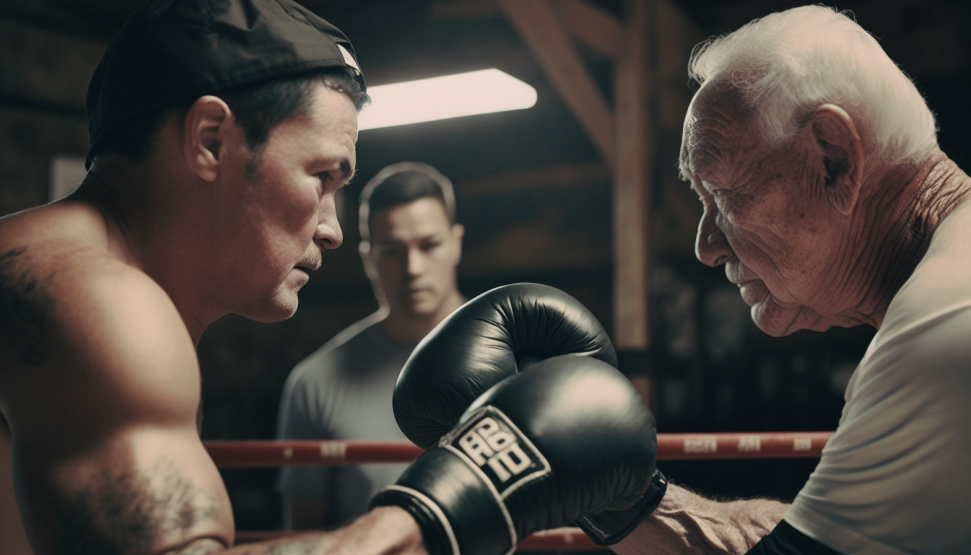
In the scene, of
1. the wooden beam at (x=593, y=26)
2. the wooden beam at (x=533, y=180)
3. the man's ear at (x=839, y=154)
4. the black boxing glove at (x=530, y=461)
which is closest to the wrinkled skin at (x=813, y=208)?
the man's ear at (x=839, y=154)

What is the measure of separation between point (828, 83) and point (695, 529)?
2.50 feet

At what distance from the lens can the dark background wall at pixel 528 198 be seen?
3.70 m

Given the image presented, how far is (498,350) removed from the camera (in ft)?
4.00

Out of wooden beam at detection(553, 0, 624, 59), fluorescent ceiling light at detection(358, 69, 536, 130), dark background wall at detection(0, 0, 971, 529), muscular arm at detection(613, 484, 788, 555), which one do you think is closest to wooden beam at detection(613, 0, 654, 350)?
wooden beam at detection(553, 0, 624, 59)

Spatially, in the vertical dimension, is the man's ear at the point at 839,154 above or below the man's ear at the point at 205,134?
below

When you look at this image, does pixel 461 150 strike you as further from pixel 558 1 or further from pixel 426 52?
pixel 558 1

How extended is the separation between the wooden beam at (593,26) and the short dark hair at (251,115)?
2.53 metres

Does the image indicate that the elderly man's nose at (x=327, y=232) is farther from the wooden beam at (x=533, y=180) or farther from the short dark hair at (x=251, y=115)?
the wooden beam at (x=533, y=180)

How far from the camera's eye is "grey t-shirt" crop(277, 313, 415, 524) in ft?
8.87

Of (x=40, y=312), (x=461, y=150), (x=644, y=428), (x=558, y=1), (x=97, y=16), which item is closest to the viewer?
(x=40, y=312)

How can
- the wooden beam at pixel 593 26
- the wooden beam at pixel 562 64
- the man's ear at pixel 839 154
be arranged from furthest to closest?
the wooden beam at pixel 593 26
the wooden beam at pixel 562 64
the man's ear at pixel 839 154

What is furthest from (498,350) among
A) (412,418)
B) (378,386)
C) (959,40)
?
(959,40)

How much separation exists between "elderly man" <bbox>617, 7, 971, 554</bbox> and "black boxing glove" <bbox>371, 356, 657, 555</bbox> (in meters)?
0.24

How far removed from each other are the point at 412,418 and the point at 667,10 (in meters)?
3.23
